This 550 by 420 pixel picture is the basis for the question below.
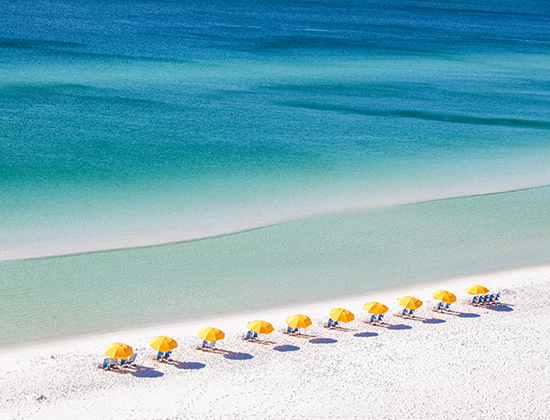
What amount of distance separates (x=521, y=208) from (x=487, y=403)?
14594 mm

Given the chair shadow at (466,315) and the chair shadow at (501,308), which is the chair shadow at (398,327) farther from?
the chair shadow at (501,308)

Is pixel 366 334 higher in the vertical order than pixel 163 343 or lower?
higher

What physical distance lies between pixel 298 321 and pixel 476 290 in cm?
584

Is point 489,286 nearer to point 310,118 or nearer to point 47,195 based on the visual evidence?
point 47,195

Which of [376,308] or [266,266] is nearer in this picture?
[376,308]

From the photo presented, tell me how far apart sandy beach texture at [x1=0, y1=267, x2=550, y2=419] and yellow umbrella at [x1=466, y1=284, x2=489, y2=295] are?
0.70 m

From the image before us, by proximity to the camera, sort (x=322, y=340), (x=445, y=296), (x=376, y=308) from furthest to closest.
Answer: (x=445, y=296), (x=376, y=308), (x=322, y=340)

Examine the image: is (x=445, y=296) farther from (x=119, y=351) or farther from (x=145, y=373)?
(x=119, y=351)

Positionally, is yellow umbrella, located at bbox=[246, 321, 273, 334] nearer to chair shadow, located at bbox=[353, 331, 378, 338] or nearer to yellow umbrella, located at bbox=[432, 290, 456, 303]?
chair shadow, located at bbox=[353, 331, 378, 338]

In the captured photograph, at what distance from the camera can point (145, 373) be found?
13680 millimetres

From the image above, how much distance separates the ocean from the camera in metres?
18.6

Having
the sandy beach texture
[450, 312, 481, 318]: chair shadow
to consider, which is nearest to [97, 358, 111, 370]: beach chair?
the sandy beach texture

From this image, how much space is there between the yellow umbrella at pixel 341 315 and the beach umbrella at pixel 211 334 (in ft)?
10.1

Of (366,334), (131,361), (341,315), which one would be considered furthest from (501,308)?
(131,361)
